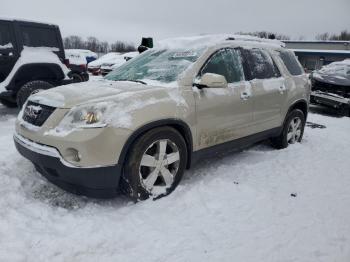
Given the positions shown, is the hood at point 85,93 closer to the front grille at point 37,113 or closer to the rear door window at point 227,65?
the front grille at point 37,113

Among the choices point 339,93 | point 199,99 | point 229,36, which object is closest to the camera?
point 199,99

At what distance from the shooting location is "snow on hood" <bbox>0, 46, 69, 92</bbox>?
23.9 ft

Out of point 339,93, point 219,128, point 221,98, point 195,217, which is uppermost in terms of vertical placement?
point 221,98

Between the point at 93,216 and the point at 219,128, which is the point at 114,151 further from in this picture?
the point at 219,128

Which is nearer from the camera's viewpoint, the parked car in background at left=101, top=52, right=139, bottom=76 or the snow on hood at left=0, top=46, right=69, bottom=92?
the snow on hood at left=0, top=46, right=69, bottom=92

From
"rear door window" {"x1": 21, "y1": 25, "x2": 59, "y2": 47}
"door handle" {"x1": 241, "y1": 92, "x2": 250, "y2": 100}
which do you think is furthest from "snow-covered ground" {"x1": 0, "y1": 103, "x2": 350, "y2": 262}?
"rear door window" {"x1": 21, "y1": 25, "x2": 59, "y2": 47}

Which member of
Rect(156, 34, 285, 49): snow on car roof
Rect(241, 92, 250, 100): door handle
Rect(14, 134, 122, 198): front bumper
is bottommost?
Rect(14, 134, 122, 198): front bumper

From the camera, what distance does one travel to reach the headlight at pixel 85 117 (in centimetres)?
327

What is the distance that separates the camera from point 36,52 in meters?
7.71

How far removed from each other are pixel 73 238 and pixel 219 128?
6.98 ft

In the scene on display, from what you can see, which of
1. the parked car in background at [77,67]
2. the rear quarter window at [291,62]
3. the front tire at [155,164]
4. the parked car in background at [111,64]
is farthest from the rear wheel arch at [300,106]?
the parked car in background at [111,64]

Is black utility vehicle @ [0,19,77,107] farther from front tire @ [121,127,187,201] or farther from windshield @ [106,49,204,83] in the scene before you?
front tire @ [121,127,187,201]

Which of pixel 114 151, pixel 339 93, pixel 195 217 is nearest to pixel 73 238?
pixel 114 151

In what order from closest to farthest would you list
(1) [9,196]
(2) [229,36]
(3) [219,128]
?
1. (1) [9,196]
2. (3) [219,128]
3. (2) [229,36]
